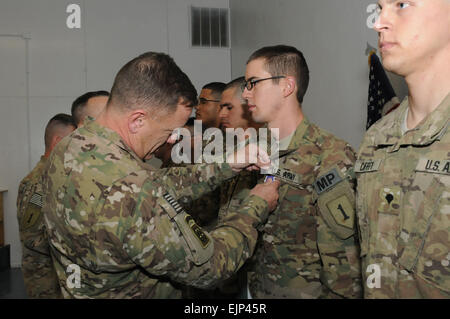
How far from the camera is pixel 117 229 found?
1131 mm

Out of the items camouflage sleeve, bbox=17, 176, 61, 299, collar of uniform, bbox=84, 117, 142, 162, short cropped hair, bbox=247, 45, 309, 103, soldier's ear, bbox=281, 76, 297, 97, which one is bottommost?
camouflage sleeve, bbox=17, 176, 61, 299

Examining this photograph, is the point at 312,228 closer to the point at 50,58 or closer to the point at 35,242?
the point at 35,242

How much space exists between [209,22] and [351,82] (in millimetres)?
3961

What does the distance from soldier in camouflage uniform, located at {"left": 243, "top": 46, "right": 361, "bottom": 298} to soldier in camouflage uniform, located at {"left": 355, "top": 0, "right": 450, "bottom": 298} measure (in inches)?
16.6

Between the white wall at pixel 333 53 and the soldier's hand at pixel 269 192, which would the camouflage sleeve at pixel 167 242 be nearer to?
the soldier's hand at pixel 269 192

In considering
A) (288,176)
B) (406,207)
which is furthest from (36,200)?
(406,207)

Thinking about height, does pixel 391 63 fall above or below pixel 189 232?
above

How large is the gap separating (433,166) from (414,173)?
0.22 ft

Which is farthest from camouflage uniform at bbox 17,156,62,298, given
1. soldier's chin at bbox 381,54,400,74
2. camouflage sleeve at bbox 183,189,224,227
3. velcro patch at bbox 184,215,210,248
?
soldier's chin at bbox 381,54,400,74

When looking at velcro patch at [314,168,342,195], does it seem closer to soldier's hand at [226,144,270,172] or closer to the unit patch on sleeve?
soldier's hand at [226,144,270,172]

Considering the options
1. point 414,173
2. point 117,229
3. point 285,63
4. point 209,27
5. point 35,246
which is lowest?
point 35,246

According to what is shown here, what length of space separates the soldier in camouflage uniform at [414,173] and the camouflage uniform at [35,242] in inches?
83.4

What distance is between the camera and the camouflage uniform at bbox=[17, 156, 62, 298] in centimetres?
246
